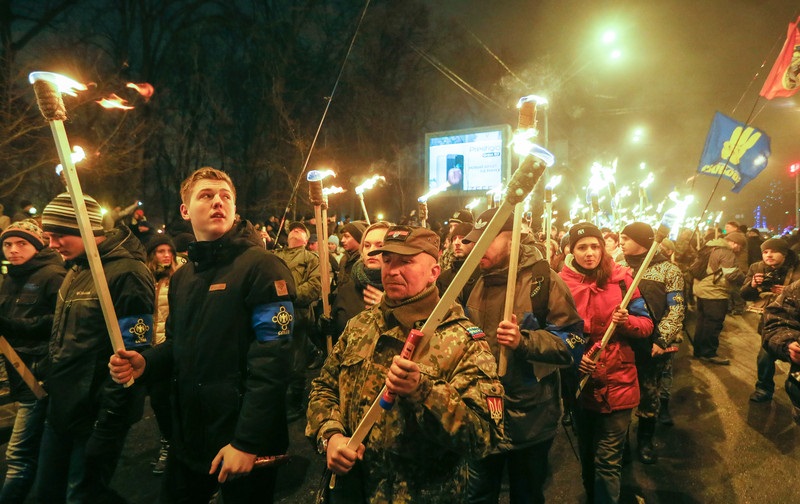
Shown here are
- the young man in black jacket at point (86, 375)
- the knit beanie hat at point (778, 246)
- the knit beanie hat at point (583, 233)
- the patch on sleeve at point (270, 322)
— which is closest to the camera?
the patch on sleeve at point (270, 322)

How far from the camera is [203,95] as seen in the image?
73.9 feet

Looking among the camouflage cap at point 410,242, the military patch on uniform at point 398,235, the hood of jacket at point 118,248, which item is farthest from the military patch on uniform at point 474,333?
the hood of jacket at point 118,248

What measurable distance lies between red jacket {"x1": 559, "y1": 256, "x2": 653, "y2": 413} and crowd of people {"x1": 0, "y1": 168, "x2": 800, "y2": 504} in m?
0.02

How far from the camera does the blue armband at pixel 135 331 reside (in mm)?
2863

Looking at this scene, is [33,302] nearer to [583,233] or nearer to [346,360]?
[346,360]

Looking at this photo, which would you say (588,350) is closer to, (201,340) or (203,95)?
(201,340)

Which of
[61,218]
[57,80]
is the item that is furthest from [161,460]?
[57,80]

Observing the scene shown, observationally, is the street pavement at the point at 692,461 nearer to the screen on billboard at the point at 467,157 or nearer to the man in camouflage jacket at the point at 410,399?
the man in camouflage jacket at the point at 410,399

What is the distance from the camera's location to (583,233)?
12.0 feet

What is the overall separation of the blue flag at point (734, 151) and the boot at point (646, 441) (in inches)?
159

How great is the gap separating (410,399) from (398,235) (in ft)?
2.89

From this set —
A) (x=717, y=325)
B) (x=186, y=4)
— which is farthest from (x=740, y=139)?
(x=186, y=4)

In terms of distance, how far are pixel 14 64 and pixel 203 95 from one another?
38.4 feet

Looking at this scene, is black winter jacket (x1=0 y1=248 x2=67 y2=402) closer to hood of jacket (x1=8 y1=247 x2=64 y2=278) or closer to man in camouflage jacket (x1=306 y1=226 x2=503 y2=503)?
hood of jacket (x1=8 y1=247 x2=64 y2=278)
